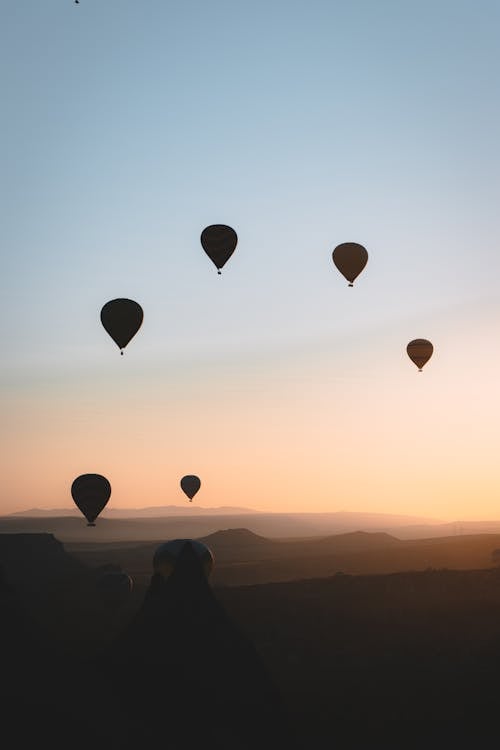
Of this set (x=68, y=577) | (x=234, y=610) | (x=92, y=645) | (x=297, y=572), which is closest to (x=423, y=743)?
(x=92, y=645)

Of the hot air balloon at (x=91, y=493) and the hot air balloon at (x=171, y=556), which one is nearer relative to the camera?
the hot air balloon at (x=171, y=556)

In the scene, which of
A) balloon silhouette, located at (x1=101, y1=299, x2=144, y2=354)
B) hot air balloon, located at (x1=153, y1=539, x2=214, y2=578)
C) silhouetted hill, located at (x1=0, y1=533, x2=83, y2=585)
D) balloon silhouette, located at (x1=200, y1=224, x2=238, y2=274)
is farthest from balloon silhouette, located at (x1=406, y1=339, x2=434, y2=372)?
silhouetted hill, located at (x1=0, y1=533, x2=83, y2=585)

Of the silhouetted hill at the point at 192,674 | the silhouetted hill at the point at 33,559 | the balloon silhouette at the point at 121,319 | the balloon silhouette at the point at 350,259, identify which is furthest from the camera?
the silhouetted hill at the point at 33,559

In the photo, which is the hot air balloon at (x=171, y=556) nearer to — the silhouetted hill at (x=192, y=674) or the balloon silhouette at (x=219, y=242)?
the balloon silhouette at (x=219, y=242)

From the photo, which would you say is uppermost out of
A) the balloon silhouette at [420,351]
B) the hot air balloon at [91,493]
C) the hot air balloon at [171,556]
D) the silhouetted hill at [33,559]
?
the silhouetted hill at [33,559]

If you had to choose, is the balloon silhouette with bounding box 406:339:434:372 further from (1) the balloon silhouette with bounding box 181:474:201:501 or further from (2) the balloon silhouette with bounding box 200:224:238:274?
(1) the balloon silhouette with bounding box 181:474:201:501

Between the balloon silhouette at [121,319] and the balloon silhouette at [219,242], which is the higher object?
the balloon silhouette at [219,242]

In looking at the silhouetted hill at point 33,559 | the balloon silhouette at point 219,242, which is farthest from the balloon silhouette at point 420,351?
the silhouetted hill at point 33,559
